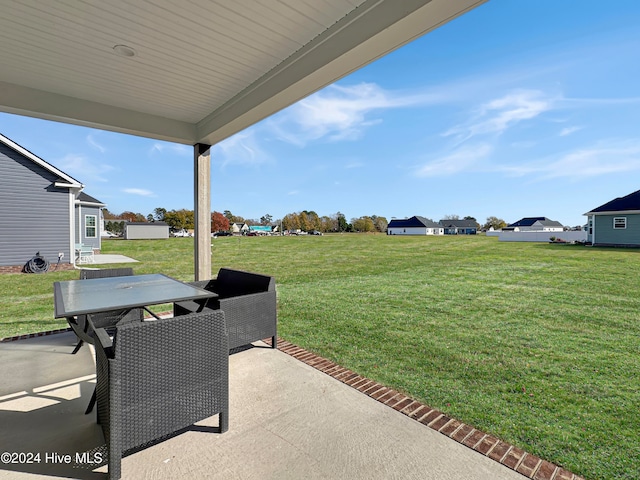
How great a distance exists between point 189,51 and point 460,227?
240 ft

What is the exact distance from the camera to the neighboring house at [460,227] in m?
67.4

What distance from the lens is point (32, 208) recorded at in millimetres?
10367

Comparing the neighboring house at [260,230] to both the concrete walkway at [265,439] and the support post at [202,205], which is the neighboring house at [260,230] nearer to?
the support post at [202,205]

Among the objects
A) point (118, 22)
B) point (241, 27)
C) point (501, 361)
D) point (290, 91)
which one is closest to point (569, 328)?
point (501, 361)

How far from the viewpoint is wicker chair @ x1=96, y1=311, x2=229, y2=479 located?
61.4 inches

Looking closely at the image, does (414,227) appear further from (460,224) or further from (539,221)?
(539,221)

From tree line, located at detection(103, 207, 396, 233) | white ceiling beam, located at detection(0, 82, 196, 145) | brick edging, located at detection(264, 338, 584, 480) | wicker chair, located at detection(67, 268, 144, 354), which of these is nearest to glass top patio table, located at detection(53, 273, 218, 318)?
wicker chair, located at detection(67, 268, 144, 354)

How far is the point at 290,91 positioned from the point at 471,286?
6.67 metres

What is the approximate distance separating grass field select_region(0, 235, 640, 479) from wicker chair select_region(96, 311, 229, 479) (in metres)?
1.52

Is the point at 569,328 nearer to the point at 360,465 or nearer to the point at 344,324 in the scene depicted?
the point at 344,324

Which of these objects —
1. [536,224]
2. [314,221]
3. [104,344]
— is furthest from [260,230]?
[104,344]

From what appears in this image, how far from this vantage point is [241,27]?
243cm

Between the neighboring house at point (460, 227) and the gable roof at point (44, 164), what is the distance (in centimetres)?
6683

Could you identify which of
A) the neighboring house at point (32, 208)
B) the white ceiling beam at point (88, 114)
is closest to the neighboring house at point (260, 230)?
the neighboring house at point (32, 208)
